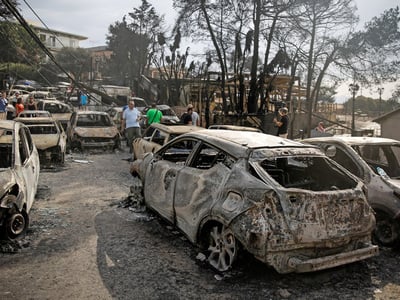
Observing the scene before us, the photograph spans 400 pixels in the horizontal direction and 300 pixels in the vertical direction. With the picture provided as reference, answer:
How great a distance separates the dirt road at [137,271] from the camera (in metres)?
3.78

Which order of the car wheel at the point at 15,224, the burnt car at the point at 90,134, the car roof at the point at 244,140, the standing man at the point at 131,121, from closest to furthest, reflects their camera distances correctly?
the car roof at the point at 244,140 < the car wheel at the point at 15,224 < the standing man at the point at 131,121 < the burnt car at the point at 90,134

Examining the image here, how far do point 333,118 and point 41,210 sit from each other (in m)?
26.6

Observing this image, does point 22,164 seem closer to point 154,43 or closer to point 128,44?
point 154,43

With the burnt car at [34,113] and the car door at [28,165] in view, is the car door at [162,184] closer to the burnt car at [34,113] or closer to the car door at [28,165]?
the car door at [28,165]

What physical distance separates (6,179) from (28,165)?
114cm

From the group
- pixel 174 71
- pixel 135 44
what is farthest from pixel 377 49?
pixel 135 44

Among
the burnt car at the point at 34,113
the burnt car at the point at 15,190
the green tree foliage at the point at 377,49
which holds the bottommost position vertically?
the burnt car at the point at 15,190

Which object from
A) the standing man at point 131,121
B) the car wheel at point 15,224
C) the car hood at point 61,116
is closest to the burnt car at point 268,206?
the car wheel at point 15,224

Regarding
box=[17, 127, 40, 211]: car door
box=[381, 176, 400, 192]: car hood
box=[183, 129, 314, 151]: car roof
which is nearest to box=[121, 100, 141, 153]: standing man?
box=[17, 127, 40, 211]: car door

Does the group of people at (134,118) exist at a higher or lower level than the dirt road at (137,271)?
higher

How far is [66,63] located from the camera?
51.8 m

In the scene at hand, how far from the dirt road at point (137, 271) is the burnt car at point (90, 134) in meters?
6.56

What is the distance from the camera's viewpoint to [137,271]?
420 centimetres

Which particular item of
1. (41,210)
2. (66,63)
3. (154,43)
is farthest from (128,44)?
(41,210)
